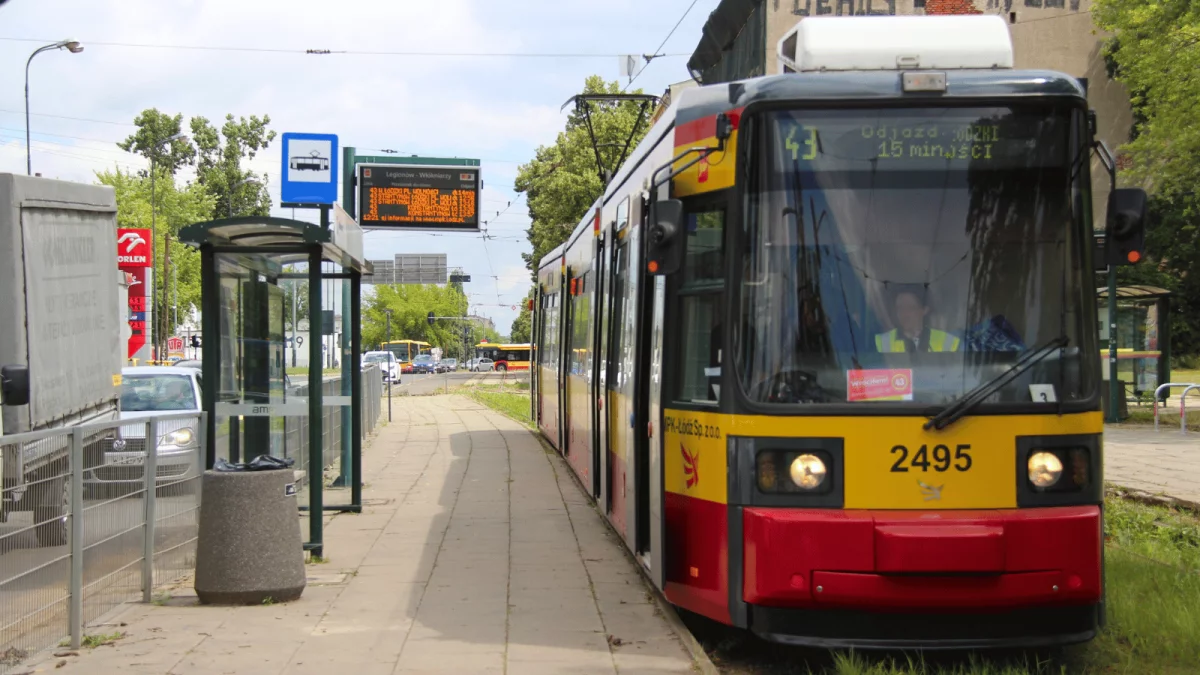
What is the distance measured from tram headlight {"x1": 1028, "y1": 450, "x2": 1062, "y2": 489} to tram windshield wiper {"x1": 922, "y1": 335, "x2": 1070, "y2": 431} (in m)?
0.39

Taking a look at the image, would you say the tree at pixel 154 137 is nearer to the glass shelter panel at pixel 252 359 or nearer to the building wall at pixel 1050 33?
the building wall at pixel 1050 33

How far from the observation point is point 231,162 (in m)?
103

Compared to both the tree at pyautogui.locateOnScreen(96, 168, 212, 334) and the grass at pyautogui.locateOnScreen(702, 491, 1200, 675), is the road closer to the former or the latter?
the tree at pyautogui.locateOnScreen(96, 168, 212, 334)

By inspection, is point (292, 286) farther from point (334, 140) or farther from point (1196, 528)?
point (1196, 528)

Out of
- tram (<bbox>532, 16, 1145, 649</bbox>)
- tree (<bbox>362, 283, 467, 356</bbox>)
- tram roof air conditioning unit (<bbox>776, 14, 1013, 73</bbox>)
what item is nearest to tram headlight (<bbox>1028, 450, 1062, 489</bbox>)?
tram (<bbox>532, 16, 1145, 649</bbox>)

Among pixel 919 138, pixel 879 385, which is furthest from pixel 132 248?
pixel 879 385

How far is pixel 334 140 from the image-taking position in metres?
13.9

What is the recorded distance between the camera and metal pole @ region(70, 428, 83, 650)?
23.1 ft

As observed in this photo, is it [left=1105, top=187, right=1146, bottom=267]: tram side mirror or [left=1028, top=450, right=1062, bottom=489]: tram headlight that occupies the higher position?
[left=1105, top=187, right=1146, bottom=267]: tram side mirror

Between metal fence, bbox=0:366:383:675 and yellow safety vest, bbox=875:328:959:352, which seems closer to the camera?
metal fence, bbox=0:366:383:675

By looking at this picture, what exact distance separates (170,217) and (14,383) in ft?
221

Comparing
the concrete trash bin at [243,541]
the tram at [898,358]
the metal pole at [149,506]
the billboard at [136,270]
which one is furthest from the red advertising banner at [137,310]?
the tram at [898,358]

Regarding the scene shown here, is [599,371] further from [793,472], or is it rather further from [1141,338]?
[1141,338]

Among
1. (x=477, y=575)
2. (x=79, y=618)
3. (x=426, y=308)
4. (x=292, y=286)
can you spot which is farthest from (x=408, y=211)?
(x=426, y=308)
